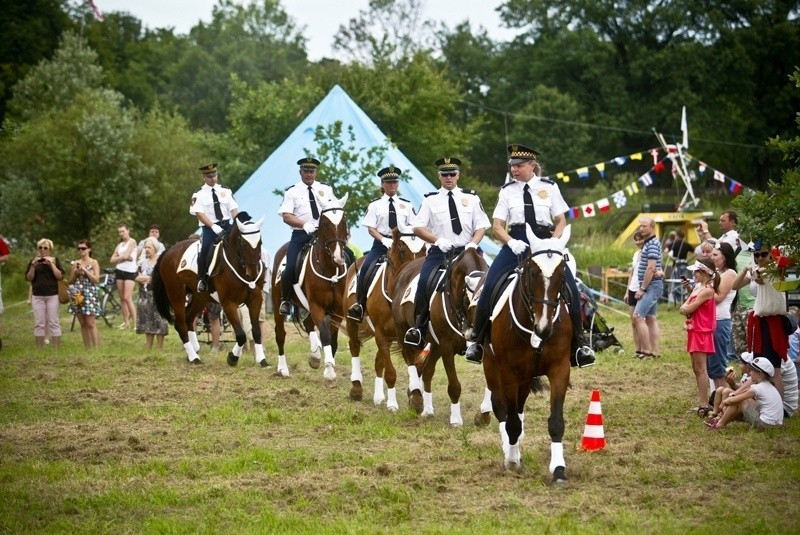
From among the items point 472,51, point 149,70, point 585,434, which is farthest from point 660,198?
point 585,434

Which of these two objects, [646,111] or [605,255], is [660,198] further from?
[605,255]

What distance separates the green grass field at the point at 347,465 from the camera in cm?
788

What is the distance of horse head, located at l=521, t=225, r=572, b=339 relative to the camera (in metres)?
8.86

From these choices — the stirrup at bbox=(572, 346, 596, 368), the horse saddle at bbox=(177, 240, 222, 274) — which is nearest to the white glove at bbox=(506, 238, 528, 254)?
the stirrup at bbox=(572, 346, 596, 368)

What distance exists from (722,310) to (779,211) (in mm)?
2519

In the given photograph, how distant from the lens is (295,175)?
1113 inches

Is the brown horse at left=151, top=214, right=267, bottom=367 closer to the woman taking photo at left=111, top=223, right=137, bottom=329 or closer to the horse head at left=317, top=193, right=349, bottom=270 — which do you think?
the horse head at left=317, top=193, right=349, bottom=270

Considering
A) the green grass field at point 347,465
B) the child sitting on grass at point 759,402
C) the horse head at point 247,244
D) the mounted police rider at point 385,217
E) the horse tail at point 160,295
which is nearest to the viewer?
the green grass field at point 347,465

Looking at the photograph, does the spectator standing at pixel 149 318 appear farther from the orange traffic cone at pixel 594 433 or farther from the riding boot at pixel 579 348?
the riding boot at pixel 579 348

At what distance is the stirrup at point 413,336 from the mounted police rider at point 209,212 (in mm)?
5983

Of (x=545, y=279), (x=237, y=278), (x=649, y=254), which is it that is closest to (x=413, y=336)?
(x=545, y=279)

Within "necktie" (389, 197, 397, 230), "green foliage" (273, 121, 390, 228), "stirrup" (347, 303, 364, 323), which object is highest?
"green foliage" (273, 121, 390, 228)

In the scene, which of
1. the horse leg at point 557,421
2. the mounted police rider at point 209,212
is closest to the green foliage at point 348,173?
the mounted police rider at point 209,212

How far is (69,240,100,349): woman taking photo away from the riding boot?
12.5m
